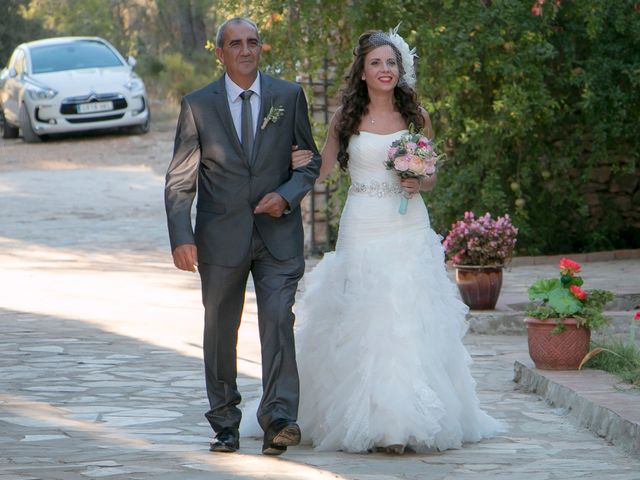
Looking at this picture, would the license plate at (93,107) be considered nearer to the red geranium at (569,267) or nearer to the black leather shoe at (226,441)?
the red geranium at (569,267)

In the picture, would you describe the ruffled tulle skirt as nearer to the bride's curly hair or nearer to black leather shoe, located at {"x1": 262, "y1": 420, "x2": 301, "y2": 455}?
black leather shoe, located at {"x1": 262, "y1": 420, "x2": 301, "y2": 455}

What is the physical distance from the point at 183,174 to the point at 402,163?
1019 millimetres

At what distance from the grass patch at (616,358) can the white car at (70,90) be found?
50.5ft

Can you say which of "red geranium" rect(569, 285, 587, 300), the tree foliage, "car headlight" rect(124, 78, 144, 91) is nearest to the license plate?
"car headlight" rect(124, 78, 144, 91)

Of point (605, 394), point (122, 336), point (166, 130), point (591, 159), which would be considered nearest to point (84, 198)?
point (166, 130)

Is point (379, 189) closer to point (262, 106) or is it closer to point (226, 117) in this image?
point (262, 106)

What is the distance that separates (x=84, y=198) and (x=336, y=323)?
13526 millimetres

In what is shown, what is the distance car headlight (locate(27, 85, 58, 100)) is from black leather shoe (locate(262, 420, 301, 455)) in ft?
56.6

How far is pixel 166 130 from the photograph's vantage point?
83.3 ft

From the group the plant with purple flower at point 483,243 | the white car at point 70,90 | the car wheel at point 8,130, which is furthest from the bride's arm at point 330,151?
the car wheel at point 8,130

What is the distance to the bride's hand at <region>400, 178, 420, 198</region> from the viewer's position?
22.4 ft

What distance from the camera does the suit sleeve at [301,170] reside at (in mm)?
6410

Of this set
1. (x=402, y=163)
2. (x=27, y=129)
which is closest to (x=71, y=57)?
(x=27, y=129)

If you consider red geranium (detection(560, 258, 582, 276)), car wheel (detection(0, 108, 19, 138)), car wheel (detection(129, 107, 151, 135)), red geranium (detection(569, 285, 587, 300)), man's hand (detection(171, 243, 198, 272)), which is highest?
man's hand (detection(171, 243, 198, 272))
